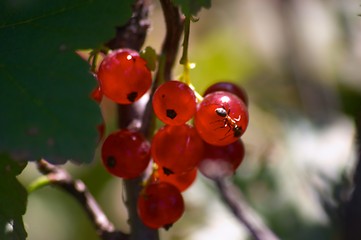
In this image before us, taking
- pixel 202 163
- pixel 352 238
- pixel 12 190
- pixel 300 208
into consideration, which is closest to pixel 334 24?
pixel 300 208

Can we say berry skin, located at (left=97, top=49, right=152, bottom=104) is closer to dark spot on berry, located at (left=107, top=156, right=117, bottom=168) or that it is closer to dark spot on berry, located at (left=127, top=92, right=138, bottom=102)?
dark spot on berry, located at (left=127, top=92, right=138, bottom=102)

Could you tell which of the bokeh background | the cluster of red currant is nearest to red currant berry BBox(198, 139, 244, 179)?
the cluster of red currant

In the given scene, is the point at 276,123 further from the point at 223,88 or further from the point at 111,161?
the point at 111,161

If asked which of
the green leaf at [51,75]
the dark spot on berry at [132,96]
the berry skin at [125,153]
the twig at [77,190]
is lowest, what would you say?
the twig at [77,190]

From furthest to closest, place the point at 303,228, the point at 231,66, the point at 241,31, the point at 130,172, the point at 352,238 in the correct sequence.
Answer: the point at 241,31 → the point at 231,66 → the point at 303,228 → the point at 130,172 → the point at 352,238

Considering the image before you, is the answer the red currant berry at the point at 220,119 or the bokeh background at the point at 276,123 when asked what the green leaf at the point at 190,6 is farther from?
the bokeh background at the point at 276,123

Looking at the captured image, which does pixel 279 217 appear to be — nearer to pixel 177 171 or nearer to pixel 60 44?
pixel 177 171

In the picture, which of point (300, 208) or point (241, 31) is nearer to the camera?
point (300, 208)

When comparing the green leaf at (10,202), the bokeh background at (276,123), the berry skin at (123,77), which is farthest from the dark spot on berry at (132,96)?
the bokeh background at (276,123)

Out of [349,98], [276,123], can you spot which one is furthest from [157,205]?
[349,98]
